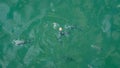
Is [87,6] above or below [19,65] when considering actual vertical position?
above

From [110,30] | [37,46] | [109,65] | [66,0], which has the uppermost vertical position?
[66,0]

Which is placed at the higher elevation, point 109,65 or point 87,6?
point 87,6

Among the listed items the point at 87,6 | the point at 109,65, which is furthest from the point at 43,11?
the point at 109,65

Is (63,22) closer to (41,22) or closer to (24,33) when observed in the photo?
(41,22)

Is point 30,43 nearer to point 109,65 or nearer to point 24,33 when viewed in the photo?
point 24,33

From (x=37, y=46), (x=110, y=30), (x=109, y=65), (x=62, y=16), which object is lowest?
(x=109, y=65)

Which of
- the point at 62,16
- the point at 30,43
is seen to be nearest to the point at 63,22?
the point at 62,16
